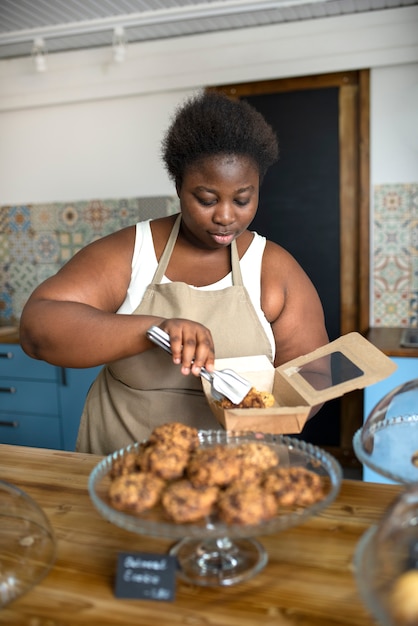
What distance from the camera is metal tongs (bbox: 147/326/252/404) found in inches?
47.0

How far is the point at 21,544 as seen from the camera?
0.94 m

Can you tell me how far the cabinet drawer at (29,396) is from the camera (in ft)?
11.1

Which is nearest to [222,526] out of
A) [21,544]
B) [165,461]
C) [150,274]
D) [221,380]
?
[165,461]

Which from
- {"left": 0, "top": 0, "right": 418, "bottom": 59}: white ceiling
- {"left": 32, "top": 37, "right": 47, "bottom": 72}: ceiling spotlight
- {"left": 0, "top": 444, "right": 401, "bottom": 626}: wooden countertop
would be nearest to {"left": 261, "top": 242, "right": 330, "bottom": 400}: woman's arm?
{"left": 0, "top": 444, "right": 401, "bottom": 626}: wooden countertop

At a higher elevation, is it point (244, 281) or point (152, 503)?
point (244, 281)

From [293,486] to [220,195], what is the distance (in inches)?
29.1

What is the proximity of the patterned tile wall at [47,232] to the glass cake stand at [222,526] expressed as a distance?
2694 millimetres

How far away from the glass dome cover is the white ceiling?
2.18 meters

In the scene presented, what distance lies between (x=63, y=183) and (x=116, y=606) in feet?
10.9

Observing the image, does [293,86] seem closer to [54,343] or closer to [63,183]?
[63,183]

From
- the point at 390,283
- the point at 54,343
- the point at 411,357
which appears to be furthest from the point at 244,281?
the point at 390,283

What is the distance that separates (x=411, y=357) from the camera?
2.70m

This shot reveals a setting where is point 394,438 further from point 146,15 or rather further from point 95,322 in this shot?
point 146,15

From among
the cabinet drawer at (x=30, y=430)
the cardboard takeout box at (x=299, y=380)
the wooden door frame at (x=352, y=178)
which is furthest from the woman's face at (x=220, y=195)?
the cabinet drawer at (x=30, y=430)
